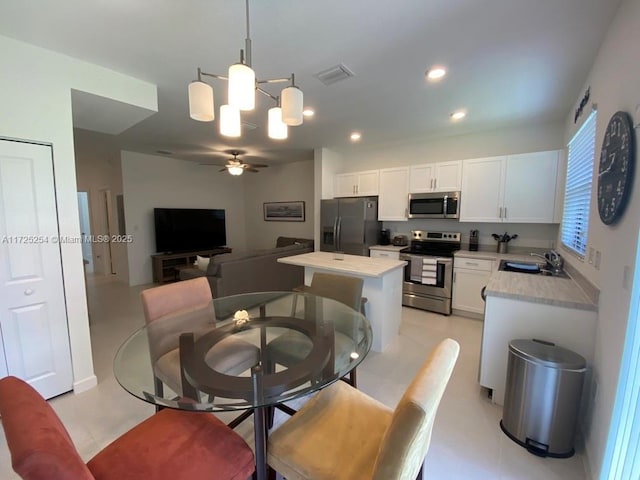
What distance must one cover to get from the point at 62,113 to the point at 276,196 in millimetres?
5059

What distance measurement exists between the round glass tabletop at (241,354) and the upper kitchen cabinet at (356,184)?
287cm

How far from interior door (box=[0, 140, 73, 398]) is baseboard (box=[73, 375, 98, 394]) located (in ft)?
0.29

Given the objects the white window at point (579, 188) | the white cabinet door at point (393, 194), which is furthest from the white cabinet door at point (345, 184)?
the white window at point (579, 188)

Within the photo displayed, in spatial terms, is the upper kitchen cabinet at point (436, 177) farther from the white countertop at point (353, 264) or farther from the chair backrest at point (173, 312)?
the chair backrest at point (173, 312)

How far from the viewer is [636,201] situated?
1.27 m

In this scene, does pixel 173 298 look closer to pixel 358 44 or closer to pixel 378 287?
pixel 378 287

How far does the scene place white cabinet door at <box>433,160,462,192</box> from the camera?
3.98m

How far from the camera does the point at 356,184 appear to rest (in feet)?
16.3

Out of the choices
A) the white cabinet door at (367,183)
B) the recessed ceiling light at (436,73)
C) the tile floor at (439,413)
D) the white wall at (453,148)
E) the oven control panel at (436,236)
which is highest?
the recessed ceiling light at (436,73)

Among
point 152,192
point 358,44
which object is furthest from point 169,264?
point 358,44

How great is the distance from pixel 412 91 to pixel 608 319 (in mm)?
2356

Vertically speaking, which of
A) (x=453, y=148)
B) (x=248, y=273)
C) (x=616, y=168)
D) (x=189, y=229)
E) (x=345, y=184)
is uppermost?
(x=453, y=148)

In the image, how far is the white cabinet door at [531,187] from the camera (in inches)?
133

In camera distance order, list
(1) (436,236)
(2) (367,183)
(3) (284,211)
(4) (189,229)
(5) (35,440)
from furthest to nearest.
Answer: (3) (284,211) → (4) (189,229) → (2) (367,183) → (1) (436,236) → (5) (35,440)
